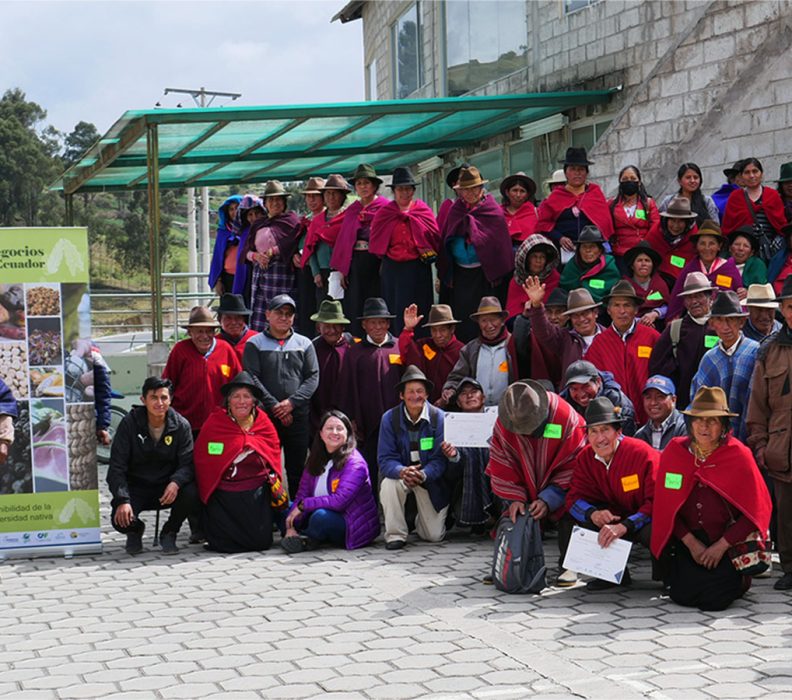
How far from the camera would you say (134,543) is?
900 cm

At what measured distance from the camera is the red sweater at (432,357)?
9.77 meters

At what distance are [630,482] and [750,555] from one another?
943 mm

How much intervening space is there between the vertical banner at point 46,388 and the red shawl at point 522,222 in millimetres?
3871

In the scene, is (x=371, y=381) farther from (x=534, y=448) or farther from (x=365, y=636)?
(x=365, y=636)

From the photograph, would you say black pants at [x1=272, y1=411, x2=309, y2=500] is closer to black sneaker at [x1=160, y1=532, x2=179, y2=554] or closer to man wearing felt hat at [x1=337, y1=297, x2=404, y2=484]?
man wearing felt hat at [x1=337, y1=297, x2=404, y2=484]

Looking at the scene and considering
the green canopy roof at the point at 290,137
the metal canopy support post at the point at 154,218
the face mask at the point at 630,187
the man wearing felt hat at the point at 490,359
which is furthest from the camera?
the green canopy roof at the point at 290,137

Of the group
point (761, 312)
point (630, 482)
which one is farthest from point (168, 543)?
point (761, 312)

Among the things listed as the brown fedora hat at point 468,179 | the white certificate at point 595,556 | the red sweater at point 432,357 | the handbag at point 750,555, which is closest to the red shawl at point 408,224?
the brown fedora hat at point 468,179

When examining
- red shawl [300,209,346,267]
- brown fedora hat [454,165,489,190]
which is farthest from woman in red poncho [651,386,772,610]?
red shawl [300,209,346,267]

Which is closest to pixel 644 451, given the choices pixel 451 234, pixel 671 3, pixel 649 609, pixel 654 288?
pixel 649 609

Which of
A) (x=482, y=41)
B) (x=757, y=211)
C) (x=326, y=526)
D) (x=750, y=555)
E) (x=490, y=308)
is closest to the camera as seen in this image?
(x=750, y=555)

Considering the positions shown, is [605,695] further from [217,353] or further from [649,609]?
[217,353]

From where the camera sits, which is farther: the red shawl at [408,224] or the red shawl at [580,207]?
the red shawl at [408,224]

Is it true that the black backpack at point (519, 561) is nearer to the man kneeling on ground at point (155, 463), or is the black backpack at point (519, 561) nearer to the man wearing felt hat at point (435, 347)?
the man wearing felt hat at point (435, 347)
